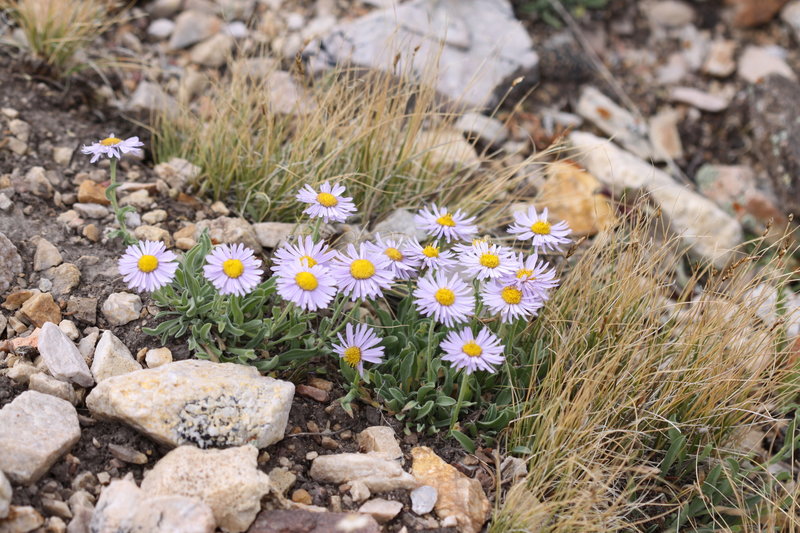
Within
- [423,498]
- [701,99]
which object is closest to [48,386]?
[423,498]

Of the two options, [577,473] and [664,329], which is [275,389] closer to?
[577,473]

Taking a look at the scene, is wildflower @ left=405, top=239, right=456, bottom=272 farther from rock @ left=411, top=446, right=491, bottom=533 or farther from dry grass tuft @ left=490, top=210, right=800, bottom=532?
rock @ left=411, top=446, right=491, bottom=533

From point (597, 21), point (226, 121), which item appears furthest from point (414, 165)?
point (597, 21)

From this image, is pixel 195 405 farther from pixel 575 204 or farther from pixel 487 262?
pixel 575 204

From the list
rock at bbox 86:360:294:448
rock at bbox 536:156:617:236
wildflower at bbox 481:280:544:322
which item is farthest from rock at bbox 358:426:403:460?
rock at bbox 536:156:617:236

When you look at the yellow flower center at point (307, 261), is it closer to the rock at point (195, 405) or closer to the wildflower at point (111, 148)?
the rock at point (195, 405)
